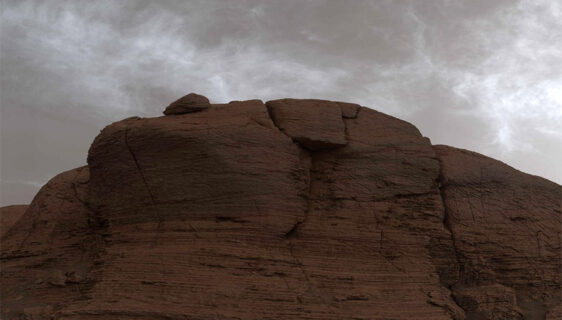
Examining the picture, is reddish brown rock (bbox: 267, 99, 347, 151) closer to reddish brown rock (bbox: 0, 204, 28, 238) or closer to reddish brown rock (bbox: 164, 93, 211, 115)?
reddish brown rock (bbox: 164, 93, 211, 115)

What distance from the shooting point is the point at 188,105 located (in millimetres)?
13836

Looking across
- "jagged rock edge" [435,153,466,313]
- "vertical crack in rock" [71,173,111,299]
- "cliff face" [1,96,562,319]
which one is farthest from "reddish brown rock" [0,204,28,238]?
"jagged rock edge" [435,153,466,313]

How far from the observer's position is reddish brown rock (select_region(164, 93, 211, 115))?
13.8 meters

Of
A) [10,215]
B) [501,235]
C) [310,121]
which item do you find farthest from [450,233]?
[10,215]

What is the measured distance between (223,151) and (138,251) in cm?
294

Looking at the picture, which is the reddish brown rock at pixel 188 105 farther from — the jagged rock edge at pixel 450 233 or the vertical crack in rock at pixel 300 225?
the jagged rock edge at pixel 450 233

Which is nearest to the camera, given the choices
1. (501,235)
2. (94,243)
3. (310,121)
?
(94,243)

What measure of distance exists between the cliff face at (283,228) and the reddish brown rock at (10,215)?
14.2 feet

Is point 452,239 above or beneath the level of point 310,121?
beneath

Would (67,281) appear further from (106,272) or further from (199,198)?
(199,198)

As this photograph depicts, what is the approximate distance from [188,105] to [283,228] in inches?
166

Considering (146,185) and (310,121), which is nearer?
(146,185)

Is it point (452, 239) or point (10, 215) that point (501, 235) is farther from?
point (10, 215)

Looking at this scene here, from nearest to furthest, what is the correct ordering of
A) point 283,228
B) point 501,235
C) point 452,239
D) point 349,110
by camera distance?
point 283,228 < point 452,239 < point 501,235 < point 349,110
